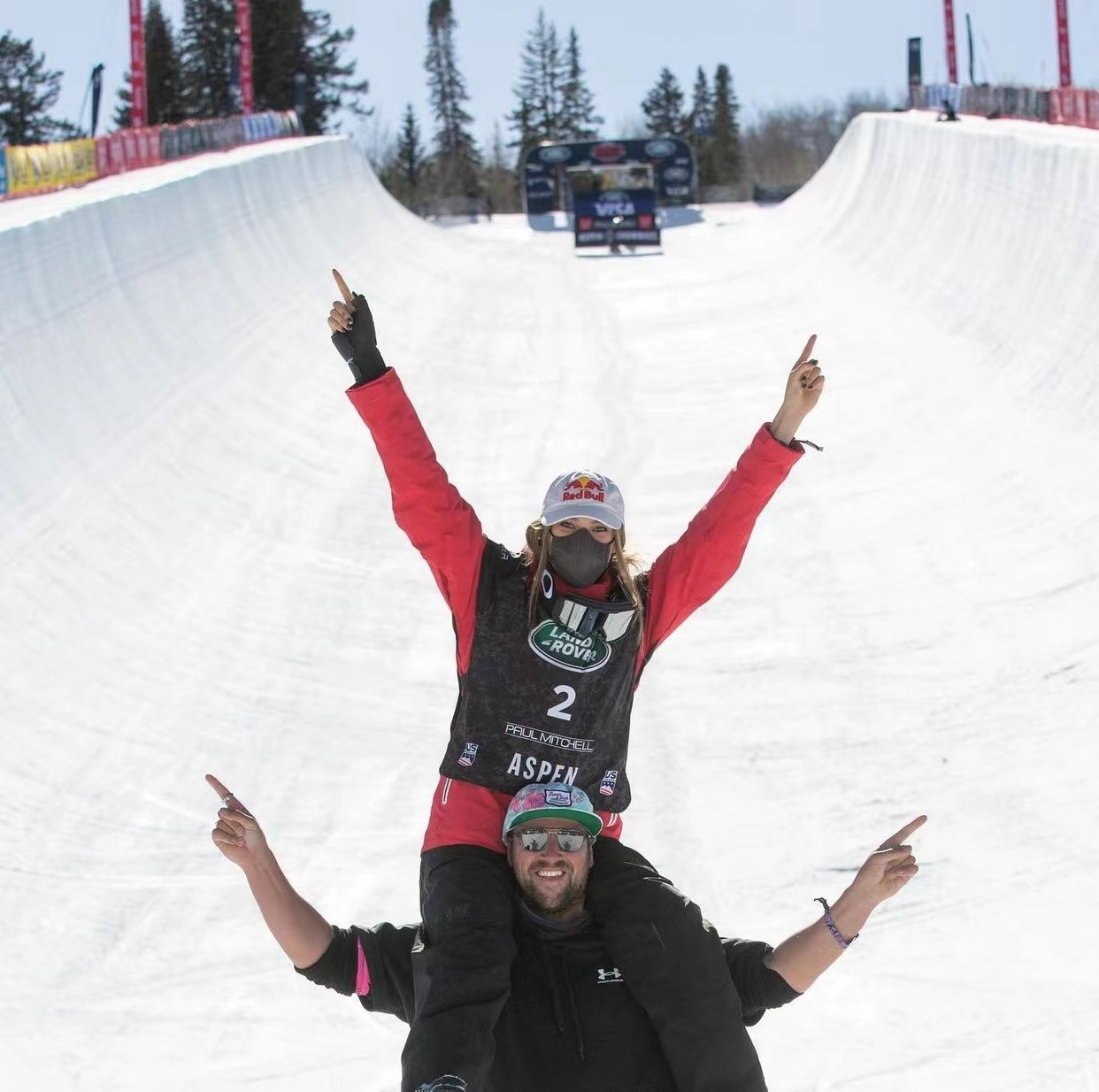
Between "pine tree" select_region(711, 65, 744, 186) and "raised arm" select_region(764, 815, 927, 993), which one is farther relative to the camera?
"pine tree" select_region(711, 65, 744, 186)

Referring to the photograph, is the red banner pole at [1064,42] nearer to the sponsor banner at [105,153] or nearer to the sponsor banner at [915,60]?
the sponsor banner at [915,60]

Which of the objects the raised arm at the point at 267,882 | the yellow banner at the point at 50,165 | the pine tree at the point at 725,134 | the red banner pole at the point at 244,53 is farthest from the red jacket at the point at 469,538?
the pine tree at the point at 725,134

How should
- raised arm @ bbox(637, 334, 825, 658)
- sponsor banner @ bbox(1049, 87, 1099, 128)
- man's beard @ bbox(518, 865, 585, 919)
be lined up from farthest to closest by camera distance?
1. sponsor banner @ bbox(1049, 87, 1099, 128)
2. raised arm @ bbox(637, 334, 825, 658)
3. man's beard @ bbox(518, 865, 585, 919)

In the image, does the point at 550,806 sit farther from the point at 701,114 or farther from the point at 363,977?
the point at 701,114

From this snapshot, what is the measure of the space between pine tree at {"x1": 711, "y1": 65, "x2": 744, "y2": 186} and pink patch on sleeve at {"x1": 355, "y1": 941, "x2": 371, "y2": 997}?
240ft

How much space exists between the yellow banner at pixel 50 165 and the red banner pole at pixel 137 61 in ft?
20.5

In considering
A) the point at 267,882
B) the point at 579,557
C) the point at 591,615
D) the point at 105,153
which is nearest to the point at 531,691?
the point at 591,615

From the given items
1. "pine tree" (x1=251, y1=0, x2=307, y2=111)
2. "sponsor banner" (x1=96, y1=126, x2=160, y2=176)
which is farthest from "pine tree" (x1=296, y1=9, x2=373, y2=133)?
"sponsor banner" (x1=96, y1=126, x2=160, y2=176)

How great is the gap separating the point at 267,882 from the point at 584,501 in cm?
114

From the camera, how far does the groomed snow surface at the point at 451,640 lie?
533cm

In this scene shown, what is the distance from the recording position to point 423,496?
3.60 metres

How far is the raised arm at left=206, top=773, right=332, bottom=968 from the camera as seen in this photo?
3.38m

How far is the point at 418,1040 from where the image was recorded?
10.3ft

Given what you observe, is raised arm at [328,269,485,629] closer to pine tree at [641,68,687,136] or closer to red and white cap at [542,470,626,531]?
red and white cap at [542,470,626,531]
